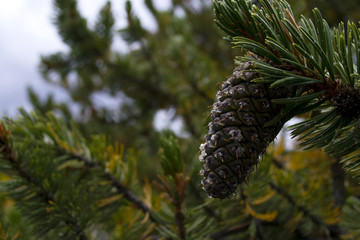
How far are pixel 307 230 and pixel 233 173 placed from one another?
0.59 meters

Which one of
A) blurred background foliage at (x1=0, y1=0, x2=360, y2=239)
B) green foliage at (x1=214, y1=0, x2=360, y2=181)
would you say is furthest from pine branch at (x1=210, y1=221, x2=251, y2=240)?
green foliage at (x1=214, y1=0, x2=360, y2=181)

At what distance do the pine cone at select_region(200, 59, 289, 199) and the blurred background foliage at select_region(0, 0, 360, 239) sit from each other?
0.14 metres

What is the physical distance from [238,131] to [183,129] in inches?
43.9

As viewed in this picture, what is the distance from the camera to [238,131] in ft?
1.54

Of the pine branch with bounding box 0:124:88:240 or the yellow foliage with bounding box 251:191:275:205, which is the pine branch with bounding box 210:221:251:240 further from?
the pine branch with bounding box 0:124:88:240

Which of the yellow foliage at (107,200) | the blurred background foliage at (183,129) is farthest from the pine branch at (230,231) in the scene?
the yellow foliage at (107,200)

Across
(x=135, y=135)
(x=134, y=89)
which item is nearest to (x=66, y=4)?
(x=134, y=89)

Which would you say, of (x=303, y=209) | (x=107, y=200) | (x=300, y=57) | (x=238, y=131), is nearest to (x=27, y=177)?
(x=107, y=200)

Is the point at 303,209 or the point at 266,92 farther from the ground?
the point at 266,92

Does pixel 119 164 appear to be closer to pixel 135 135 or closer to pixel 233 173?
pixel 233 173

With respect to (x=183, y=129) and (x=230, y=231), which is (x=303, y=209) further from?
(x=183, y=129)

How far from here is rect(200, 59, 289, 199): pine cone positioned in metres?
0.47

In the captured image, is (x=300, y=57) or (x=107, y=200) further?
(x=107, y=200)

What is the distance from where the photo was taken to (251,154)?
0.48 meters
